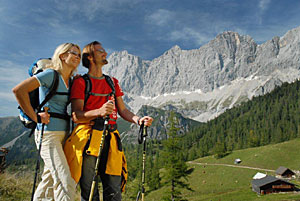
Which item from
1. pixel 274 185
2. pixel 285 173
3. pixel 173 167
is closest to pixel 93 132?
pixel 173 167

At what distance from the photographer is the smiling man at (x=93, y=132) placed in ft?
11.5

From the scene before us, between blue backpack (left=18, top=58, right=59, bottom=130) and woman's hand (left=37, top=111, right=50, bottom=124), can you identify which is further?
blue backpack (left=18, top=58, right=59, bottom=130)

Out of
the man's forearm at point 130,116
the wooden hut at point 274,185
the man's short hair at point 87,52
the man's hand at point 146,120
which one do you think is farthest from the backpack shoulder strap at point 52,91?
the wooden hut at point 274,185

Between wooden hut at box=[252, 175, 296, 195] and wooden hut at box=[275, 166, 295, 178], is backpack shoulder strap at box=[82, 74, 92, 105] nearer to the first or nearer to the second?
wooden hut at box=[252, 175, 296, 195]

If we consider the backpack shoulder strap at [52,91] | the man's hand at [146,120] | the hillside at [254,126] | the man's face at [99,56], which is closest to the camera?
the backpack shoulder strap at [52,91]

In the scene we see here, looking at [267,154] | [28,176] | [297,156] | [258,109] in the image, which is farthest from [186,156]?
[28,176]

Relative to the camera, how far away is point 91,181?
Answer: 3.64 meters

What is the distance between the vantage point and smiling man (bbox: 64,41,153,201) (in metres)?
3.51

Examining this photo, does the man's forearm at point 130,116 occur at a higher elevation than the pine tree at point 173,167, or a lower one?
higher

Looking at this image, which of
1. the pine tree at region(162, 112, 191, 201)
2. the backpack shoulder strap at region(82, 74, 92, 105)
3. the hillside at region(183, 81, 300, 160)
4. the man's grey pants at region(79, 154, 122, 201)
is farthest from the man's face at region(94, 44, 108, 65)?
the hillside at region(183, 81, 300, 160)

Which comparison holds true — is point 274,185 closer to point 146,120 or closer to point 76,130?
point 146,120

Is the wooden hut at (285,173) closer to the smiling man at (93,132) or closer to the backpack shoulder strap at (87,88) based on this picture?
the smiling man at (93,132)

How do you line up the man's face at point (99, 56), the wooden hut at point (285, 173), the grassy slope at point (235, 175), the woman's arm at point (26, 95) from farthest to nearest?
the wooden hut at point (285, 173)
the grassy slope at point (235, 175)
the man's face at point (99, 56)
the woman's arm at point (26, 95)

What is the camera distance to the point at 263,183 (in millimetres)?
50031
